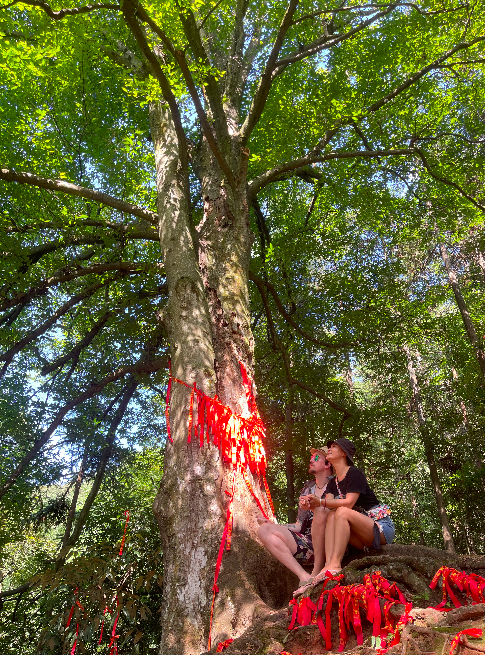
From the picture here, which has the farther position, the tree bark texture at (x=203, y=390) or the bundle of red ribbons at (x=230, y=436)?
the bundle of red ribbons at (x=230, y=436)

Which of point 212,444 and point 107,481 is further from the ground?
point 107,481

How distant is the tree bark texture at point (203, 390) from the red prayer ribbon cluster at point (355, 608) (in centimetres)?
56

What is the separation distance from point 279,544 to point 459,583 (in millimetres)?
1156

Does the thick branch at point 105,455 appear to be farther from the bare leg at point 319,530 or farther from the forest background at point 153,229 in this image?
the bare leg at point 319,530

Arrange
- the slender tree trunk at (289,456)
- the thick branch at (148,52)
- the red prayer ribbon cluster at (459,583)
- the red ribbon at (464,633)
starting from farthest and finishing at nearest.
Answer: the slender tree trunk at (289,456) → the thick branch at (148,52) → the red prayer ribbon cluster at (459,583) → the red ribbon at (464,633)

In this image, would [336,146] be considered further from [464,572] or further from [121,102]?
[464,572]

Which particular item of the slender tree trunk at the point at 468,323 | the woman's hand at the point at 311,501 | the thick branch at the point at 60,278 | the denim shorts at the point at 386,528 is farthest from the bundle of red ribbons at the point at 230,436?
the slender tree trunk at the point at 468,323

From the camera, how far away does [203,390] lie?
3588mm

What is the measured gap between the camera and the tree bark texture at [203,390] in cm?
280

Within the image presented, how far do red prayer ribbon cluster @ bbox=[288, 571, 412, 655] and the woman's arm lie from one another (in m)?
0.69

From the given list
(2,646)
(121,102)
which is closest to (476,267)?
(121,102)

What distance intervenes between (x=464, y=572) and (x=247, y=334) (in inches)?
103

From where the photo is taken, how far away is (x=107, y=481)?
30.6ft

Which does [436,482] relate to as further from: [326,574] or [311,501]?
[326,574]
